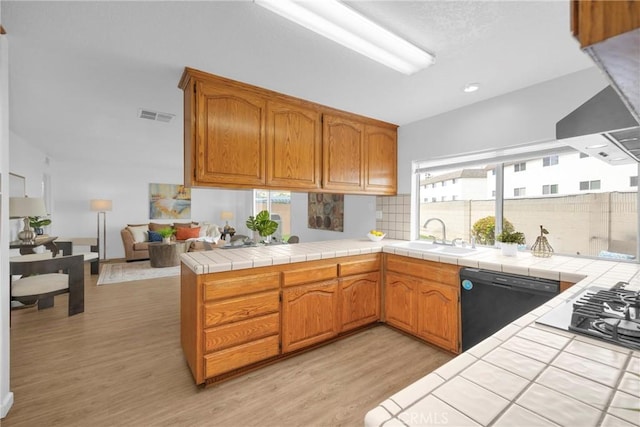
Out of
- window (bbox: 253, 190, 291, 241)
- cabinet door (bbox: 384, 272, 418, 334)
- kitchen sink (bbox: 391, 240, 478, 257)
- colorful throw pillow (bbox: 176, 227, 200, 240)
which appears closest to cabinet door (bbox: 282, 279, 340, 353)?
cabinet door (bbox: 384, 272, 418, 334)

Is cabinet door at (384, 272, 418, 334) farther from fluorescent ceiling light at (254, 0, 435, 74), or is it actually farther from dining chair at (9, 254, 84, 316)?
dining chair at (9, 254, 84, 316)

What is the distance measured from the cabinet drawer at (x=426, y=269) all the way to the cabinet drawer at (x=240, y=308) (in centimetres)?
119

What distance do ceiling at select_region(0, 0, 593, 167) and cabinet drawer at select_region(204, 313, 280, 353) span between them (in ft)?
6.09

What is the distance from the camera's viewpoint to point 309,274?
90.4 inches

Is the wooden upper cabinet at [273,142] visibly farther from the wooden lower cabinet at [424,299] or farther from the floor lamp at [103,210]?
the floor lamp at [103,210]

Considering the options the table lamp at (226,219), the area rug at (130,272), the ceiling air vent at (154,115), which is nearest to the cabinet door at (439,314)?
the ceiling air vent at (154,115)

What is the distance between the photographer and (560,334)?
0.83 meters

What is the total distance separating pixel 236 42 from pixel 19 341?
10.8 feet

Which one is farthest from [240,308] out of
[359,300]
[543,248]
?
[543,248]

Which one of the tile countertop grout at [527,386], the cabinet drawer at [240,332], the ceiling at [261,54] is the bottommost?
the cabinet drawer at [240,332]

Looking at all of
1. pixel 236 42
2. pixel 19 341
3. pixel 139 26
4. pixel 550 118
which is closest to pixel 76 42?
pixel 139 26

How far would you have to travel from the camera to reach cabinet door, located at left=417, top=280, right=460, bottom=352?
7.24 feet

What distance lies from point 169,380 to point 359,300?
1.64 m

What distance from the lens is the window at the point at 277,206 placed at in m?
6.63
